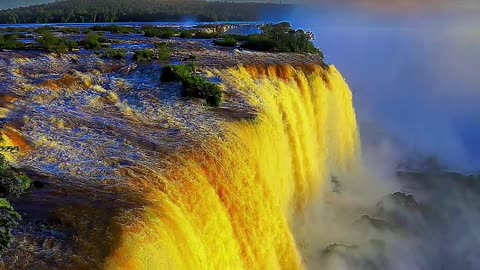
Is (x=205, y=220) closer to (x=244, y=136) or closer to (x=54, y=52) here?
(x=244, y=136)

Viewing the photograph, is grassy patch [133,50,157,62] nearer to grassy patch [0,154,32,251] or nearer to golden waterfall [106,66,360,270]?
golden waterfall [106,66,360,270]

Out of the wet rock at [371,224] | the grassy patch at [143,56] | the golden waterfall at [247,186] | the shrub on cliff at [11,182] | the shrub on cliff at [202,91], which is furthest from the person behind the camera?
the grassy patch at [143,56]

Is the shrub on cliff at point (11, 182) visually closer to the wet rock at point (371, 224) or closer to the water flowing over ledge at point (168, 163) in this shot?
the water flowing over ledge at point (168, 163)

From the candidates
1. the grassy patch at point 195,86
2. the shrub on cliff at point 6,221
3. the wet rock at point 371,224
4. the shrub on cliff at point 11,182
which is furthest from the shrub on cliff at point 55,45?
the shrub on cliff at point 6,221

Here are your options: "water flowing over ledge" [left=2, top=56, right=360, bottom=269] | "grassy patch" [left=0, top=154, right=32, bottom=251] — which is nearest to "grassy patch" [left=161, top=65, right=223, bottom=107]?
"water flowing over ledge" [left=2, top=56, right=360, bottom=269]

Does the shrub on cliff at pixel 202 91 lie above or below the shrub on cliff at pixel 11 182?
above

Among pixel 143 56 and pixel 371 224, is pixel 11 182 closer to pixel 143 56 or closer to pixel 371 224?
pixel 371 224
